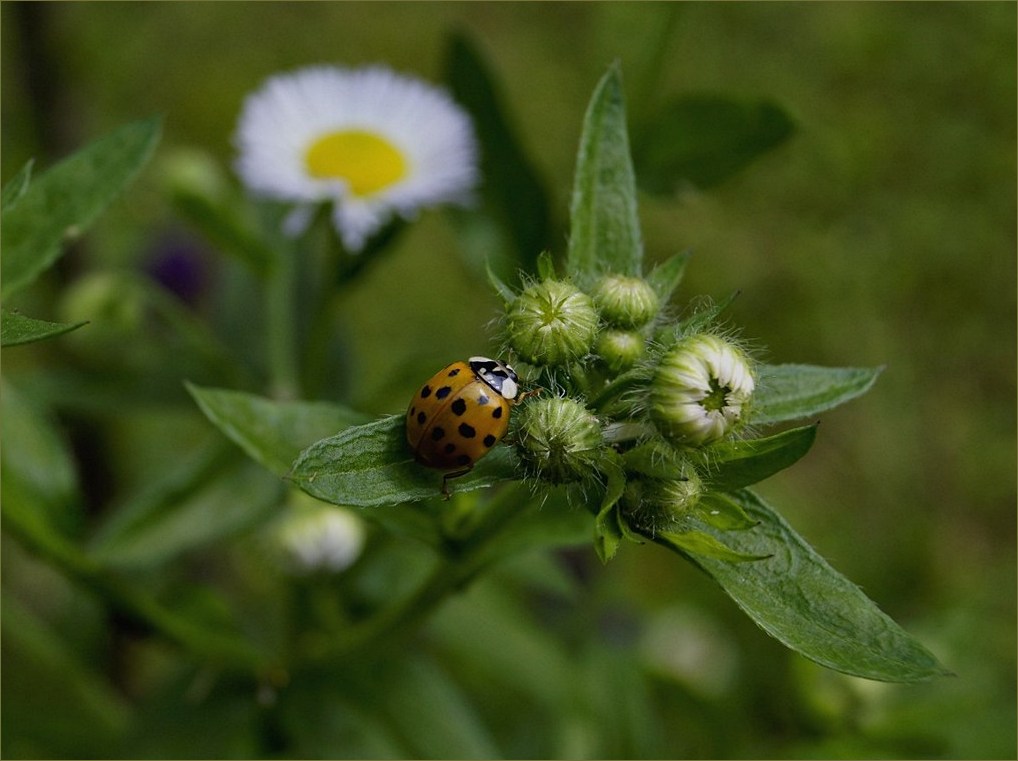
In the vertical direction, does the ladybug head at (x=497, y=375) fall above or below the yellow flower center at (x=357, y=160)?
below

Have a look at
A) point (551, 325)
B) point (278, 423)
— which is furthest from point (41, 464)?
point (551, 325)

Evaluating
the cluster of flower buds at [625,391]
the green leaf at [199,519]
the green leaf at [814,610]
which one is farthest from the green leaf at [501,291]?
the green leaf at [199,519]

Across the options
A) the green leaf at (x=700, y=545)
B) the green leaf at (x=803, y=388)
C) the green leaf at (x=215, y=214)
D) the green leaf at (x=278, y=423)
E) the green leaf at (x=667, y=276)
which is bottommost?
the green leaf at (x=278, y=423)

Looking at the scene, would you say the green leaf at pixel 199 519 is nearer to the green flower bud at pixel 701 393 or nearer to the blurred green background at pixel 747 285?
the blurred green background at pixel 747 285

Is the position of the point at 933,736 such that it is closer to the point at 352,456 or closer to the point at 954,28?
the point at 352,456

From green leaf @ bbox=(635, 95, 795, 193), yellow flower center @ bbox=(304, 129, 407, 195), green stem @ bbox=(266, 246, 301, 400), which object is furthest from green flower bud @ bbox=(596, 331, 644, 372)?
yellow flower center @ bbox=(304, 129, 407, 195)

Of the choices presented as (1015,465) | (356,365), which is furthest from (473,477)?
(1015,465)

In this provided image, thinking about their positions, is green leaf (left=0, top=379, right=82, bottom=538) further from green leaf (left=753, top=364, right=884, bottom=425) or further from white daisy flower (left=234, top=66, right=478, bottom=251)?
green leaf (left=753, top=364, right=884, bottom=425)

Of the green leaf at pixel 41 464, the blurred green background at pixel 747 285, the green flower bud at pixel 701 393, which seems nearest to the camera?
the green flower bud at pixel 701 393
